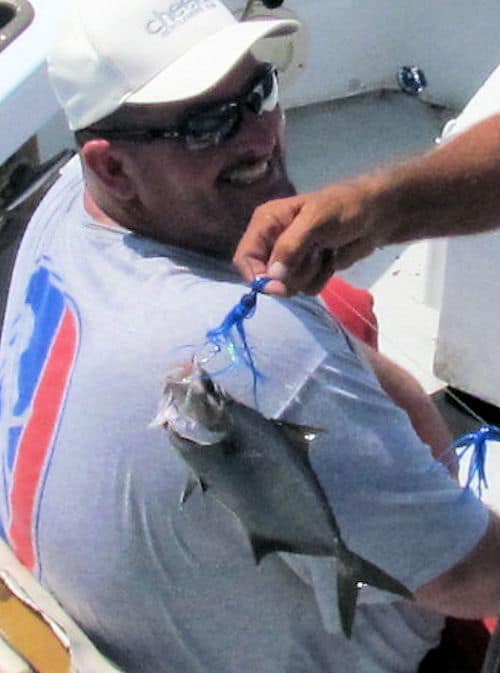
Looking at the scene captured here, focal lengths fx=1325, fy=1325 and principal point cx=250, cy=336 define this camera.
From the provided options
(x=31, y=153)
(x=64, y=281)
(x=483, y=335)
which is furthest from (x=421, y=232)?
(x=31, y=153)

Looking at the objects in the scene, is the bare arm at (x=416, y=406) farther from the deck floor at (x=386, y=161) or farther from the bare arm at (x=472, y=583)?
the deck floor at (x=386, y=161)

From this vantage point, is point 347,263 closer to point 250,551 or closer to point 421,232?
point 421,232

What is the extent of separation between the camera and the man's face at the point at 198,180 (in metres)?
1.80

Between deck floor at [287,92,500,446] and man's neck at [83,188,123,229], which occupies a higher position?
man's neck at [83,188,123,229]

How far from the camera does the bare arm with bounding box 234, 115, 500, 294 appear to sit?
5.01 ft

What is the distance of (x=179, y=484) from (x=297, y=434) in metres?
0.18

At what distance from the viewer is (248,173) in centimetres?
185

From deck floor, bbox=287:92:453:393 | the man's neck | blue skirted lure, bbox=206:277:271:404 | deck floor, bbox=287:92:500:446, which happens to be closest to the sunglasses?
the man's neck

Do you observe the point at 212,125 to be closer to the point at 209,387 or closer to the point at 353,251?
the point at 353,251

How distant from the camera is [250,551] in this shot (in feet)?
5.20

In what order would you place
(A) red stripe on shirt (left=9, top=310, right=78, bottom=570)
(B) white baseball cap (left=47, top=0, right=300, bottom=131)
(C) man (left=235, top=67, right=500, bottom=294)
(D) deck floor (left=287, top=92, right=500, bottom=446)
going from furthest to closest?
(D) deck floor (left=287, top=92, right=500, bottom=446), (B) white baseball cap (left=47, top=0, right=300, bottom=131), (A) red stripe on shirt (left=9, top=310, right=78, bottom=570), (C) man (left=235, top=67, right=500, bottom=294)

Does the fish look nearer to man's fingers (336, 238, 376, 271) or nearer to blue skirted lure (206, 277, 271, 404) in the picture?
blue skirted lure (206, 277, 271, 404)

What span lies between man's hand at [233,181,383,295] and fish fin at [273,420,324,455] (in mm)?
151

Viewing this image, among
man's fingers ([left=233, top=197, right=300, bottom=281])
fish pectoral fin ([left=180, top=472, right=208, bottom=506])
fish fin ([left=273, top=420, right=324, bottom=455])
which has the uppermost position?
man's fingers ([left=233, top=197, right=300, bottom=281])
